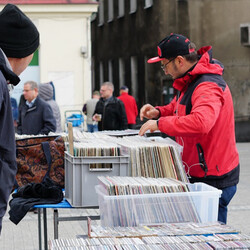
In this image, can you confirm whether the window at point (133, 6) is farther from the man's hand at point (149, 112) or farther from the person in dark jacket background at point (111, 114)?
the man's hand at point (149, 112)

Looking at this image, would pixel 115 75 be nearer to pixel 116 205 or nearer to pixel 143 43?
pixel 143 43

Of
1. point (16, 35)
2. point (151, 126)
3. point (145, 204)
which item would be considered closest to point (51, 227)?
point (151, 126)

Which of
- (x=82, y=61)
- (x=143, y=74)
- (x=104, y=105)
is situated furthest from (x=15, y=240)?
(x=143, y=74)

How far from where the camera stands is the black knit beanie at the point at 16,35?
11.5ft

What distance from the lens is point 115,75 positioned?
3756cm

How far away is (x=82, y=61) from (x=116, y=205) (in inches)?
792

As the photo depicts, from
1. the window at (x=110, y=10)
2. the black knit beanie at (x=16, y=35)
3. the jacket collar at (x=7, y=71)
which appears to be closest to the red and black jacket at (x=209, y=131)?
the black knit beanie at (x=16, y=35)

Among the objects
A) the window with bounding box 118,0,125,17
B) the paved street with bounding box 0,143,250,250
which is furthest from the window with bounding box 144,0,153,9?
the paved street with bounding box 0,143,250,250

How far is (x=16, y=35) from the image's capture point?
356 cm

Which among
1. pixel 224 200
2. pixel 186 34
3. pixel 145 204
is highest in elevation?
pixel 186 34

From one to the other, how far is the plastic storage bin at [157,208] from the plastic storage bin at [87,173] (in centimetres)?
75

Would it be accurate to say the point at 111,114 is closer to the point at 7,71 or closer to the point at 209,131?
the point at 209,131

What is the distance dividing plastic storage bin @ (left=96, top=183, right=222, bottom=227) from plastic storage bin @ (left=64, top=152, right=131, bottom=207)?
2.48 feet

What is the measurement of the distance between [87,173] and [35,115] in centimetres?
600
